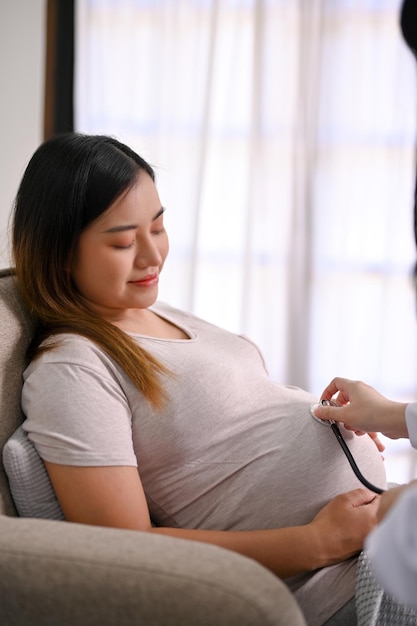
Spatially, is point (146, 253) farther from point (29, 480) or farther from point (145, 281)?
point (29, 480)

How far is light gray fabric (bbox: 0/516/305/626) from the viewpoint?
0.91m

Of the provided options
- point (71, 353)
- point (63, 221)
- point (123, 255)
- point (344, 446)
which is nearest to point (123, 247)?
point (123, 255)

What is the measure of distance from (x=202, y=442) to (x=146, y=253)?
1.25 ft

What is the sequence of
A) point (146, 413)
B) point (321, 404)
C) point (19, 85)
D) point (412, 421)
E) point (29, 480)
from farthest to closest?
point (19, 85), point (321, 404), point (146, 413), point (29, 480), point (412, 421)

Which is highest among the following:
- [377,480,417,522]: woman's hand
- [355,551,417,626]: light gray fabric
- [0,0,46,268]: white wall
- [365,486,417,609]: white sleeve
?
[0,0,46,268]: white wall

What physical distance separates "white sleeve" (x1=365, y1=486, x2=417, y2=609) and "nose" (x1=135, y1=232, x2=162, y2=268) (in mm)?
847

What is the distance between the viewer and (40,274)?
152cm

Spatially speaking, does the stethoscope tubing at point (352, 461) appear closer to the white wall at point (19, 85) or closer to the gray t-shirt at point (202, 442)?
the gray t-shirt at point (202, 442)

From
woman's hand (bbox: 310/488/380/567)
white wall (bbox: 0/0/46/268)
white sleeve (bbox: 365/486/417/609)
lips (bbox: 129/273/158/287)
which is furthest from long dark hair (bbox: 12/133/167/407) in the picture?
white wall (bbox: 0/0/46/268)

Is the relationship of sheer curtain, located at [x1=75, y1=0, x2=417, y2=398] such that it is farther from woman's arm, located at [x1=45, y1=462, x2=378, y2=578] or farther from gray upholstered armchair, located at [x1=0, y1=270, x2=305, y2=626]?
gray upholstered armchair, located at [x1=0, y1=270, x2=305, y2=626]

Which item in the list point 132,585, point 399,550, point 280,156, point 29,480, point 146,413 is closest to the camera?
point 399,550

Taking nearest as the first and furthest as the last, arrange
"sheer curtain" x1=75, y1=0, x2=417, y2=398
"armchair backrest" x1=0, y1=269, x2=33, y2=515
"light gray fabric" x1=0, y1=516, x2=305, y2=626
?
"light gray fabric" x1=0, y1=516, x2=305, y2=626, "armchair backrest" x1=0, y1=269, x2=33, y2=515, "sheer curtain" x1=75, y1=0, x2=417, y2=398

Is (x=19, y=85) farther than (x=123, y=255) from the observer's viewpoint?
Yes

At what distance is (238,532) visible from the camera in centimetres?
Answer: 130
